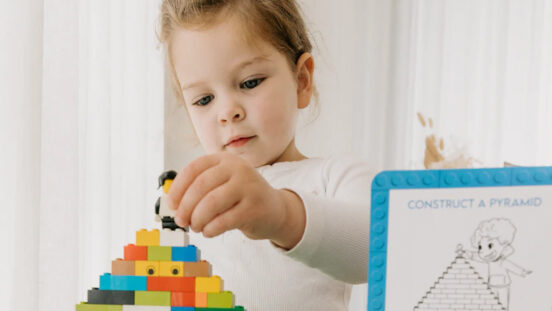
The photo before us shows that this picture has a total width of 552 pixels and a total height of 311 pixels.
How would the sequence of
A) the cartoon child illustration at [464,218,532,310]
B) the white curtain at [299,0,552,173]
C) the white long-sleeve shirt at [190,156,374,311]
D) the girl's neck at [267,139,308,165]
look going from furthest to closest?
the white curtain at [299,0,552,173] < the girl's neck at [267,139,308,165] < the white long-sleeve shirt at [190,156,374,311] < the cartoon child illustration at [464,218,532,310]

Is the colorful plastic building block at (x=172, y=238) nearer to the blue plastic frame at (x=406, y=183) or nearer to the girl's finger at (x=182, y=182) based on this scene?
the girl's finger at (x=182, y=182)

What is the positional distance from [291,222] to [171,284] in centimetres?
10

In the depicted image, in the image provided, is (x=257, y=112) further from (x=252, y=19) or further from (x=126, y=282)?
(x=126, y=282)

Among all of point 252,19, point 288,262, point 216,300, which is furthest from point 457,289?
point 252,19

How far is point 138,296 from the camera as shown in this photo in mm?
383

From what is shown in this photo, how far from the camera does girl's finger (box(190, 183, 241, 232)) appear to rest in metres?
0.38

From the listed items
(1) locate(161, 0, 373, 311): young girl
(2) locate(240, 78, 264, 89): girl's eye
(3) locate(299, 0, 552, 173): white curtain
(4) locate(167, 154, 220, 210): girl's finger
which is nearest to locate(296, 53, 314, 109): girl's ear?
(1) locate(161, 0, 373, 311): young girl

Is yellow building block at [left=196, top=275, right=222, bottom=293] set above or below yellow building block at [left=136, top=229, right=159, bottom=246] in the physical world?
below

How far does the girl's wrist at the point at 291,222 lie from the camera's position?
44cm

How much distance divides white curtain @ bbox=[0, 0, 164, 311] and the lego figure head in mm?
709

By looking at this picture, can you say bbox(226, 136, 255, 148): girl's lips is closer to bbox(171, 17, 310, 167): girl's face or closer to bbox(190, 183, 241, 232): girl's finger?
bbox(171, 17, 310, 167): girl's face

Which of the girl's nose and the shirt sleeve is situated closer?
the shirt sleeve

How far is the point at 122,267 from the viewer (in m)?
0.39

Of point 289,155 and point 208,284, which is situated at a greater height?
point 289,155
